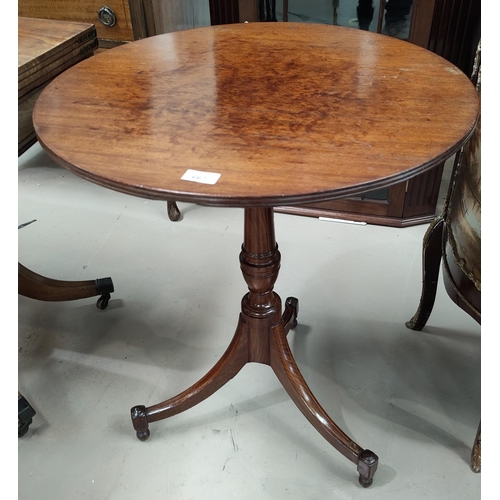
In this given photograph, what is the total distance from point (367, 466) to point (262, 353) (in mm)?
380

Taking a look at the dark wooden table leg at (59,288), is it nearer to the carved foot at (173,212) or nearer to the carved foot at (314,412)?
the carved foot at (173,212)

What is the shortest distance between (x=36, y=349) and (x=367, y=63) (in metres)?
1.32

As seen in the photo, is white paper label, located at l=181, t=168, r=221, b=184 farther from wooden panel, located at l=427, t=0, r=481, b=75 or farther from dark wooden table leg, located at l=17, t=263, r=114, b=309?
wooden panel, located at l=427, t=0, r=481, b=75

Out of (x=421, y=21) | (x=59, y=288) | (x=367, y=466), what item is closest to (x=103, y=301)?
(x=59, y=288)

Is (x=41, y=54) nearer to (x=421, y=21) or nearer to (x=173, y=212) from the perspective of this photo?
(x=173, y=212)

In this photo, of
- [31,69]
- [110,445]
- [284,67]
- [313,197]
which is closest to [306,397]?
[110,445]

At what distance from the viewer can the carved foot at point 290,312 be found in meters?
1.72

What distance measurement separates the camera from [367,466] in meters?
1.30

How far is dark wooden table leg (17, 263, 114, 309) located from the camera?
1.77 meters

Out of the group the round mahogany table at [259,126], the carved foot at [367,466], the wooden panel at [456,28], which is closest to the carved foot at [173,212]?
the round mahogany table at [259,126]

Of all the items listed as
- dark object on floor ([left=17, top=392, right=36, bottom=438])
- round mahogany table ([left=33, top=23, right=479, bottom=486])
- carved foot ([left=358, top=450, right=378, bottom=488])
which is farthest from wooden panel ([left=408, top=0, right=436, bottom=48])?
dark object on floor ([left=17, top=392, right=36, bottom=438])

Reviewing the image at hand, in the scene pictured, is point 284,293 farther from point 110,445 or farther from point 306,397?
point 110,445

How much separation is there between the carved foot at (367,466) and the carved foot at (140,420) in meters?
0.56

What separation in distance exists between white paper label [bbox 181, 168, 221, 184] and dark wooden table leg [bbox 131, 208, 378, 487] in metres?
0.35
